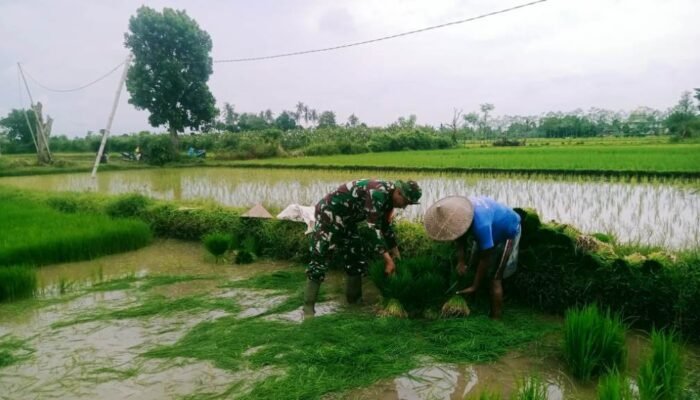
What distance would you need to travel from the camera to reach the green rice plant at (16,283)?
510cm

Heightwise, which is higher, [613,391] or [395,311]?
[613,391]

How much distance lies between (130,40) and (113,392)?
83.7 feet

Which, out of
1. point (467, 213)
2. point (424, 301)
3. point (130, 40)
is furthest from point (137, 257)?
point (130, 40)

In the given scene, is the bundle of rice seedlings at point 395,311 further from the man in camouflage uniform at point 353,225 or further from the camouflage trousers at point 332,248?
the camouflage trousers at point 332,248

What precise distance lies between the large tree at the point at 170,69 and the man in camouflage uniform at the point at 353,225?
22604 millimetres

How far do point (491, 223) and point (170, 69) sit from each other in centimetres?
2440

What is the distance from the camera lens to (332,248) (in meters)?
4.52

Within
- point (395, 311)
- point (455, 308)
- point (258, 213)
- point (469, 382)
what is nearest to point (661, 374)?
point (469, 382)

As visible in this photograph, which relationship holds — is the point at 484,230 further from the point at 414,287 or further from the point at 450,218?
the point at 414,287

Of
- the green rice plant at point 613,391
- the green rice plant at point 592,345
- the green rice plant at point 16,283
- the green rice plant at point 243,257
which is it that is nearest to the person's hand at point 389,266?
the green rice plant at point 592,345

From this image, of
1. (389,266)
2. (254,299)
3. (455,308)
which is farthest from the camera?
(254,299)

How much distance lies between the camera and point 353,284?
4793mm

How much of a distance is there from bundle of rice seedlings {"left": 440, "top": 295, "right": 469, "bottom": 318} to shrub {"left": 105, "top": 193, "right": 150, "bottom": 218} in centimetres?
660

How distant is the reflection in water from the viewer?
6449mm
